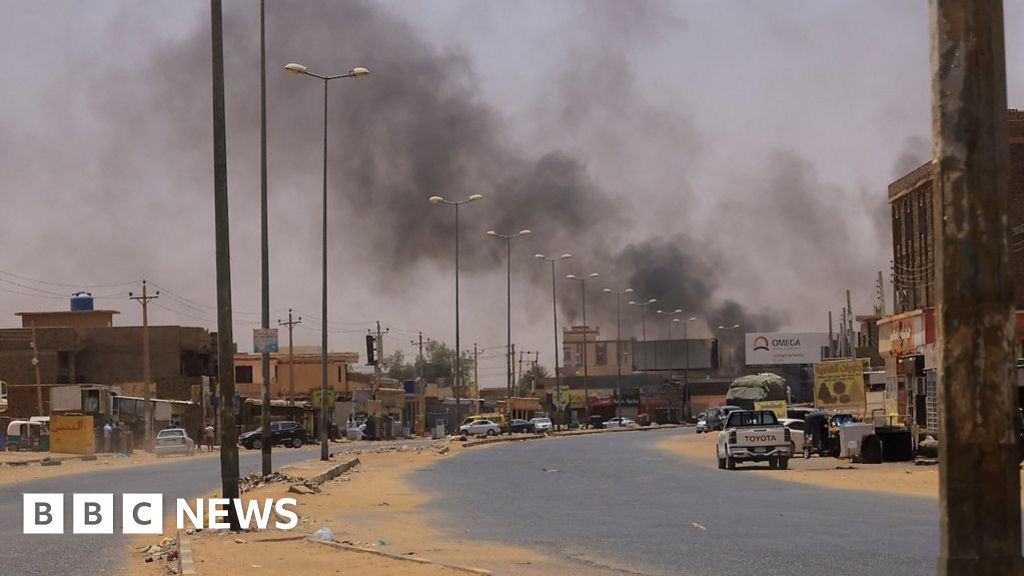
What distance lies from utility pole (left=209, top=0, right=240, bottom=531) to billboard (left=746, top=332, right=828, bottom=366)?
473 feet

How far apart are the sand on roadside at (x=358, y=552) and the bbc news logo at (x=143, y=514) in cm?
35

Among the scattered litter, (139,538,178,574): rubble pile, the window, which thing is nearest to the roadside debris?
(139,538,178,574): rubble pile

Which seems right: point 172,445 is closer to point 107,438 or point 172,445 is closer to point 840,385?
point 107,438

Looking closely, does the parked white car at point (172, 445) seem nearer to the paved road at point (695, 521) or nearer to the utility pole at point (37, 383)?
the utility pole at point (37, 383)

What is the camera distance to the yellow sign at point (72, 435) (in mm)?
71375

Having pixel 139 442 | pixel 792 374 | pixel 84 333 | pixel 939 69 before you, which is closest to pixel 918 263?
pixel 139 442

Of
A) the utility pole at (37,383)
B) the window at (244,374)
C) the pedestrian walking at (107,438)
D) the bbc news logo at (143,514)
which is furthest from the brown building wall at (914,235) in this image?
the window at (244,374)

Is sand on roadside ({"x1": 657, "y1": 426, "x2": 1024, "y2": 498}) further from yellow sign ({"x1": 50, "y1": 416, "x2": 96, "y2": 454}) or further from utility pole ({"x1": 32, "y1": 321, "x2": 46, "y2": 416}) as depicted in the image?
utility pole ({"x1": 32, "y1": 321, "x2": 46, "y2": 416})

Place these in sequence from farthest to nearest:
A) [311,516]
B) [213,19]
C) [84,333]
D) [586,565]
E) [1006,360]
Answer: [84,333], [311,516], [213,19], [586,565], [1006,360]

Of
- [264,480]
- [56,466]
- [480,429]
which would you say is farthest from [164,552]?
[480,429]

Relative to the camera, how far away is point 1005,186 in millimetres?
6680

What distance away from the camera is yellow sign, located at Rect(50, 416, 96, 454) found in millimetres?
71375

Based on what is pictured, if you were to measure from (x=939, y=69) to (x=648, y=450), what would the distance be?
55701 millimetres

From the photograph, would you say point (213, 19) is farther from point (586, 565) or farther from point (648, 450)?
point (648, 450)
